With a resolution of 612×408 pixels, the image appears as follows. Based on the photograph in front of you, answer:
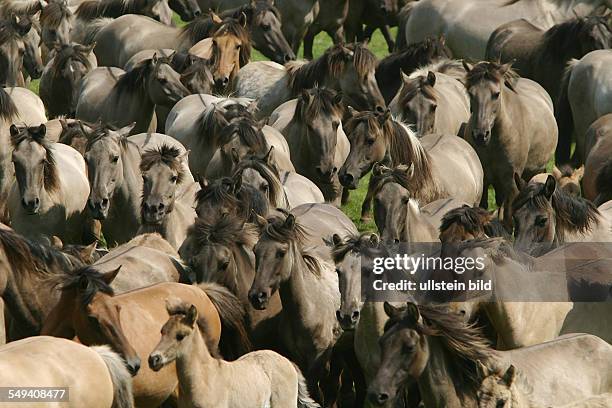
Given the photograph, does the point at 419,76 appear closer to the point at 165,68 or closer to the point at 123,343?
the point at 165,68

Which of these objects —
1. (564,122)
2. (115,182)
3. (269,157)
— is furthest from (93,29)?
(269,157)

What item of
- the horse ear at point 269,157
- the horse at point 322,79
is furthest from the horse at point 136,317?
the horse at point 322,79

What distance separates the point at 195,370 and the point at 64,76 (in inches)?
340

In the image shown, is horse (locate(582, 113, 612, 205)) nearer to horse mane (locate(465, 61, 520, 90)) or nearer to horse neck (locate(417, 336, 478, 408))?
horse mane (locate(465, 61, 520, 90))

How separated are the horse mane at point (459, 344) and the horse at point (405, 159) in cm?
384

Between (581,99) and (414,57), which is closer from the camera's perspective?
(581,99)

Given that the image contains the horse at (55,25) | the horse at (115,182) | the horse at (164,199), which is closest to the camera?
the horse at (164,199)

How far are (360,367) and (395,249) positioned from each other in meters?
0.85

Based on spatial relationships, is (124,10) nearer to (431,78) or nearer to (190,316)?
(431,78)

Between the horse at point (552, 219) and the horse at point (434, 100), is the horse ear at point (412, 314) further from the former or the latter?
the horse at point (434, 100)

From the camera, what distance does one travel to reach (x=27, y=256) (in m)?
8.53

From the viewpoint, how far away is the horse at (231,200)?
9.90 meters

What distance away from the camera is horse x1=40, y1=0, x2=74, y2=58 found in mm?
18359

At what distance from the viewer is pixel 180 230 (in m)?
10.7
